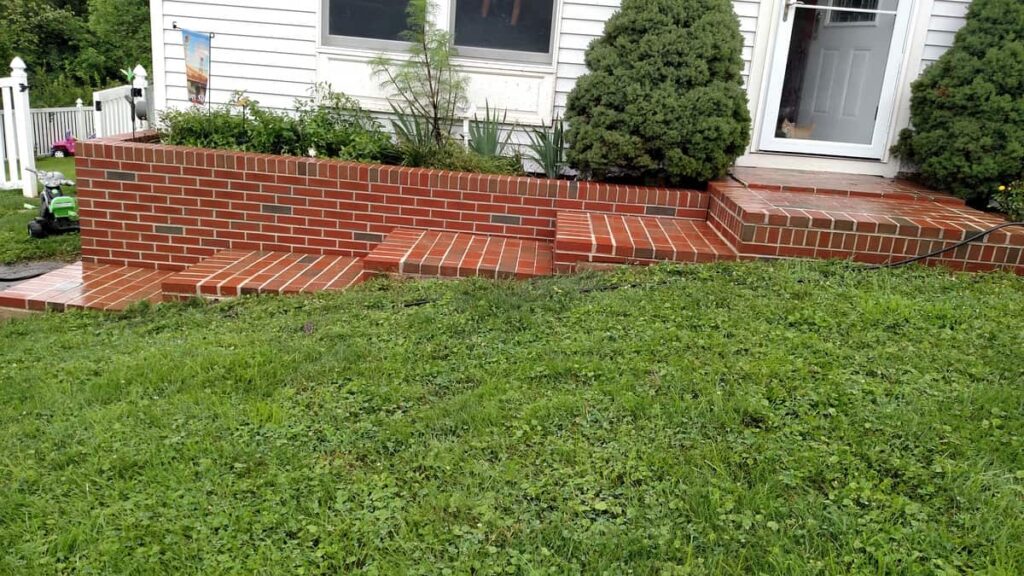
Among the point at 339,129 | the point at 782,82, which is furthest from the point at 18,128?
the point at 782,82

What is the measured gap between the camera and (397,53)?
6.33 meters

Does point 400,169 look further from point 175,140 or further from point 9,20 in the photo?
point 9,20

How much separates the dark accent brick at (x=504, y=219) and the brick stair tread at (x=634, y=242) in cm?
38

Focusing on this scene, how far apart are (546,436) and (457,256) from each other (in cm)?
221

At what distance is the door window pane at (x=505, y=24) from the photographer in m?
6.33

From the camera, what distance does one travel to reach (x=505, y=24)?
251 inches

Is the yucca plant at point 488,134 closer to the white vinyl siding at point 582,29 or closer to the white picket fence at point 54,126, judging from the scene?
the white vinyl siding at point 582,29

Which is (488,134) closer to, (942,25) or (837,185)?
(837,185)

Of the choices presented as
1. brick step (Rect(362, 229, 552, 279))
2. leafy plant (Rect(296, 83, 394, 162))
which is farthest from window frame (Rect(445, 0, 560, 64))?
brick step (Rect(362, 229, 552, 279))

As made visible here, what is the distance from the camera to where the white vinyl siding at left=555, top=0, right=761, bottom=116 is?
6.17m

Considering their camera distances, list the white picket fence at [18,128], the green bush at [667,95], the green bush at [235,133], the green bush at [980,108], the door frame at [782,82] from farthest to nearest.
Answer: the white picket fence at [18,128]
the door frame at [782,82]
the green bush at [235,133]
the green bush at [980,108]
the green bush at [667,95]

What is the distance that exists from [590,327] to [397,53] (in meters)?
3.77

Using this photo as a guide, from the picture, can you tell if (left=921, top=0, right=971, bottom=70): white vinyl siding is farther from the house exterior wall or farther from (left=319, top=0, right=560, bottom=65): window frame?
(left=319, top=0, right=560, bottom=65): window frame

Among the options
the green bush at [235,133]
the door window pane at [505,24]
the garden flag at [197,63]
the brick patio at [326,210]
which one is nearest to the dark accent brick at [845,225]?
the brick patio at [326,210]
